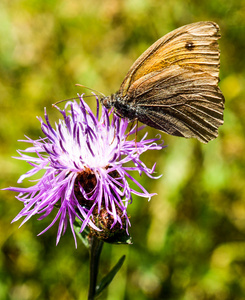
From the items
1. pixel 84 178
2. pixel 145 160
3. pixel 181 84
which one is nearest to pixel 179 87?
pixel 181 84

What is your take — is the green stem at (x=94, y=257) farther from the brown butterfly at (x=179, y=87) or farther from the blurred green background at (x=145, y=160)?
the blurred green background at (x=145, y=160)

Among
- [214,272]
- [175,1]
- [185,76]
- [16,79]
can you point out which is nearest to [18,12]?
[16,79]

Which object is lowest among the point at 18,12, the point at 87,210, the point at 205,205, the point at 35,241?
the point at 35,241

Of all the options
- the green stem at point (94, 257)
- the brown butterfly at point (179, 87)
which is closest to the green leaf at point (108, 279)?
the green stem at point (94, 257)

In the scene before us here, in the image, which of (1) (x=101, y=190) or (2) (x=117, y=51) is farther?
(2) (x=117, y=51)

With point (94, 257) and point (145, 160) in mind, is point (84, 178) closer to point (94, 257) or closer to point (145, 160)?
point (94, 257)

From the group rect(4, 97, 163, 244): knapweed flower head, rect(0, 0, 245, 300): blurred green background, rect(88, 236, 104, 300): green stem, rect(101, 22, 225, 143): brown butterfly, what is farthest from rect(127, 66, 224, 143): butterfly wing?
rect(0, 0, 245, 300): blurred green background

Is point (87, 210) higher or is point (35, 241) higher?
point (87, 210)

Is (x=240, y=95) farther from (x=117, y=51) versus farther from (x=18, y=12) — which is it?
(x=18, y=12)
